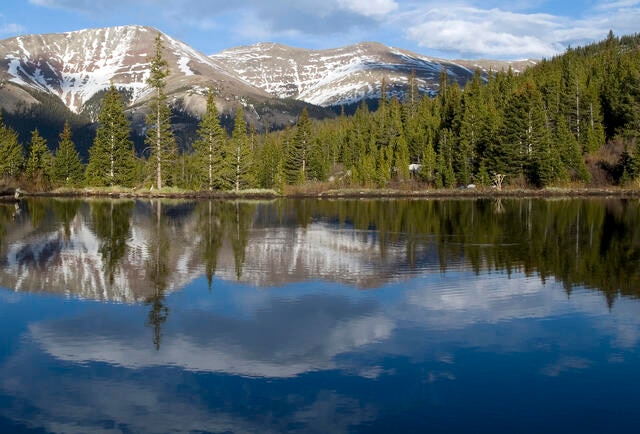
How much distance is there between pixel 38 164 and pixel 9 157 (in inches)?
215

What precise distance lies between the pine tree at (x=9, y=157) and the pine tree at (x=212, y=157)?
25.5 metres

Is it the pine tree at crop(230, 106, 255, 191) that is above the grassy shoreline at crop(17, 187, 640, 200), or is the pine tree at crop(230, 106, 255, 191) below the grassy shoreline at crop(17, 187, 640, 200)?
above

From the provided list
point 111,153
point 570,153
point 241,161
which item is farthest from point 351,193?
point 111,153

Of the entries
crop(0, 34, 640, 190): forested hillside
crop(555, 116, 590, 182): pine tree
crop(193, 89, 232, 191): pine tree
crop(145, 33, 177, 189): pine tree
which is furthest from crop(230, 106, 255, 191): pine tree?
crop(555, 116, 590, 182): pine tree

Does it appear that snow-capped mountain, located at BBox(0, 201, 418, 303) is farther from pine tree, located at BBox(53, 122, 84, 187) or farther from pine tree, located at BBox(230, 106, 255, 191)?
pine tree, located at BBox(53, 122, 84, 187)

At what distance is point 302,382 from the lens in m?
10.5

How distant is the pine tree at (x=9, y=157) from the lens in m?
85.0

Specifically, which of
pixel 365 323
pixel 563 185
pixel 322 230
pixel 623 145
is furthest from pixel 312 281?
pixel 623 145

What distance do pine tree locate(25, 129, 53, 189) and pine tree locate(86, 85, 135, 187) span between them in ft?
24.2

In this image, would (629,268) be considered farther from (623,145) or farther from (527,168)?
(623,145)

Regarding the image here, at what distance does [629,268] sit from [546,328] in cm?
877

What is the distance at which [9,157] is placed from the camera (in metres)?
87.0

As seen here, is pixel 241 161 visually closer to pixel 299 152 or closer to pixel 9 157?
pixel 299 152

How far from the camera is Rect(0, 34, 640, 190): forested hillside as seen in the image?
276 ft
